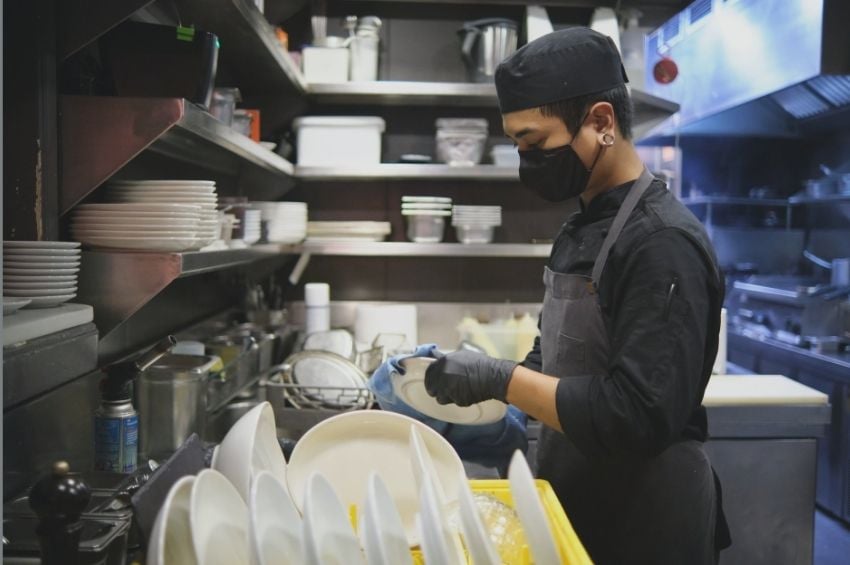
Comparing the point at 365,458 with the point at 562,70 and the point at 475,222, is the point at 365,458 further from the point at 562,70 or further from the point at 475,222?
the point at 475,222

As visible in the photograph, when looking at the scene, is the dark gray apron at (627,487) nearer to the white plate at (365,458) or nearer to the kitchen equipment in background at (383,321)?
the white plate at (365,458)

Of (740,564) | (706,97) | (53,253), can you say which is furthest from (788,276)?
(53,253)

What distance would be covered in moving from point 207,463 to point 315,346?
157cm

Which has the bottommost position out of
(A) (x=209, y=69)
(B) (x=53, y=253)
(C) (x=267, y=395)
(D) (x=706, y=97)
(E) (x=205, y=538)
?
(C) (x=267, y=395)

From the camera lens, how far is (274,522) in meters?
1.00

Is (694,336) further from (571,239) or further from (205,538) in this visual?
(205,538)

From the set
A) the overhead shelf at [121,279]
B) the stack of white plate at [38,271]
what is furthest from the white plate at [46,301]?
→ the overhead shelf at [121,279]

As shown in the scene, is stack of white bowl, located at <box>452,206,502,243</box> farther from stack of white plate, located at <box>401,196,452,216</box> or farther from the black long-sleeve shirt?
the black long-sleeve shirt

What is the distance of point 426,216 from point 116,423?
6.61 ft

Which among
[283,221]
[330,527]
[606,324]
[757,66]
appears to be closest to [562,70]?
[606,324]

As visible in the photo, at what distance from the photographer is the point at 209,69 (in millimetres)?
1725

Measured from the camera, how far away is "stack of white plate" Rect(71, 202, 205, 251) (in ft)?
5.25

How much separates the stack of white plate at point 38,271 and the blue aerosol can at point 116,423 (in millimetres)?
206

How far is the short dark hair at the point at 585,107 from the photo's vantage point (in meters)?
1.52
